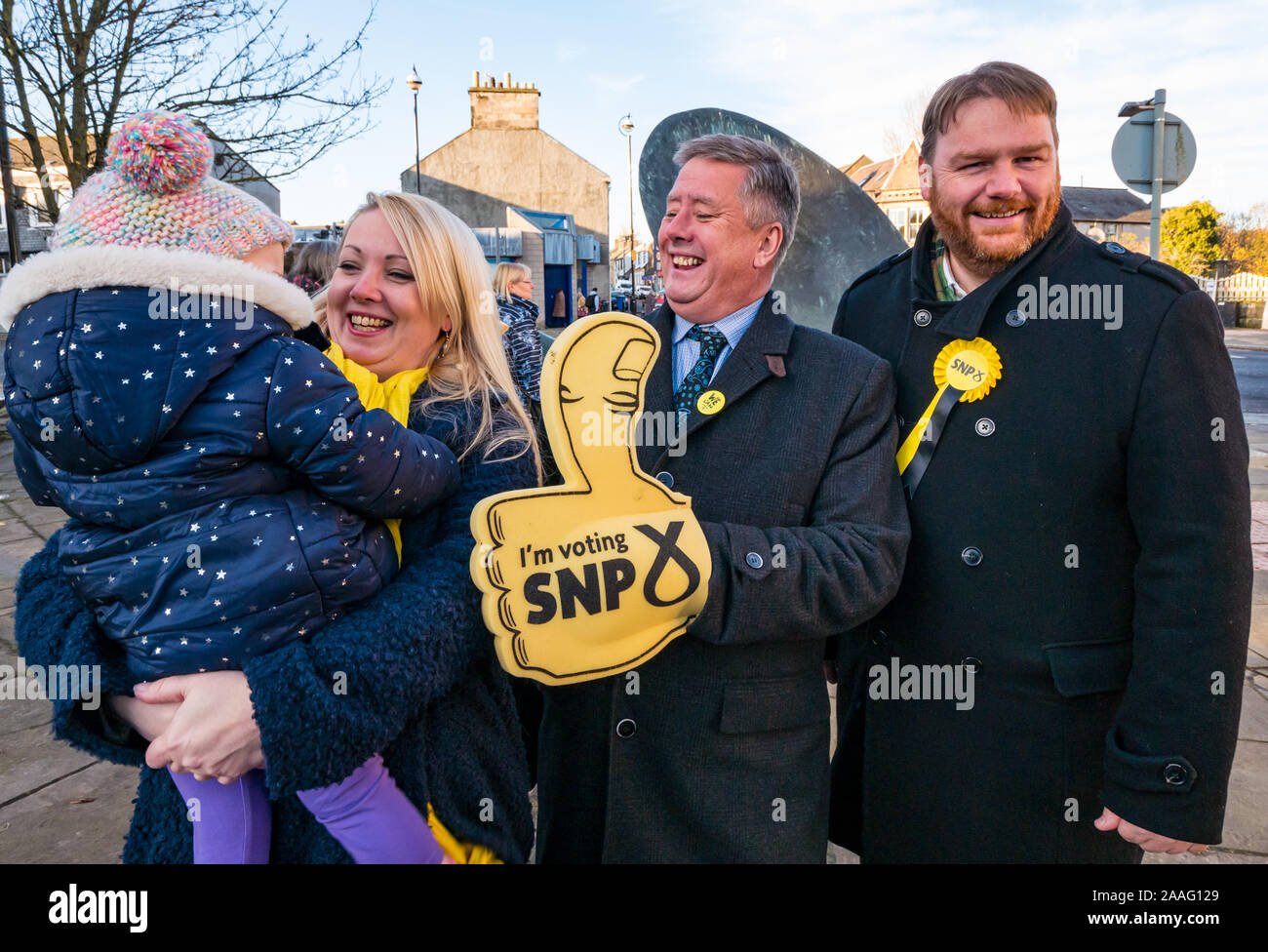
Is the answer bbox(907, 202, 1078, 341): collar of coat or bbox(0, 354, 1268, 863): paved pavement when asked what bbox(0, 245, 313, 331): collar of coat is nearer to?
bbox(907, 202, 1078, 341): collar of coat

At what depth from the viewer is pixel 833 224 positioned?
15.0 feet

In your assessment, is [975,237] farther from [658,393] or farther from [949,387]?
[658,393]

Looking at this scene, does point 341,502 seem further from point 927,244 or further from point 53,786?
point 53,786

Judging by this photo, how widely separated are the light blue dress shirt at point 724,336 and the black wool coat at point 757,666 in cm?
8

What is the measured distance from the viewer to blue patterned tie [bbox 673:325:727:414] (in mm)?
1774

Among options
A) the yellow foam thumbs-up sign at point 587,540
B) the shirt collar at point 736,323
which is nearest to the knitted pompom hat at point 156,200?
the yellow foam thumbs-up sign at point 587,540

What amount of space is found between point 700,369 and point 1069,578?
0.87 metres

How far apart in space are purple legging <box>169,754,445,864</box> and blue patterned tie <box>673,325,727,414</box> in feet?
3.10

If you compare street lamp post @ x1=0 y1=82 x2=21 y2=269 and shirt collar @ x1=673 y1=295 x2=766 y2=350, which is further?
street lamp post @ x1=0 y1=82 x2=21 y2=269

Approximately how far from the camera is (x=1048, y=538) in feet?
5.29

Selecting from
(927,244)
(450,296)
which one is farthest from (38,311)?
(927,244)

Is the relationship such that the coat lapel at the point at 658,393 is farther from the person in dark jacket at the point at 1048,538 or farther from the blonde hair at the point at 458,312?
the person in dark jacket at the point at 1048,538
